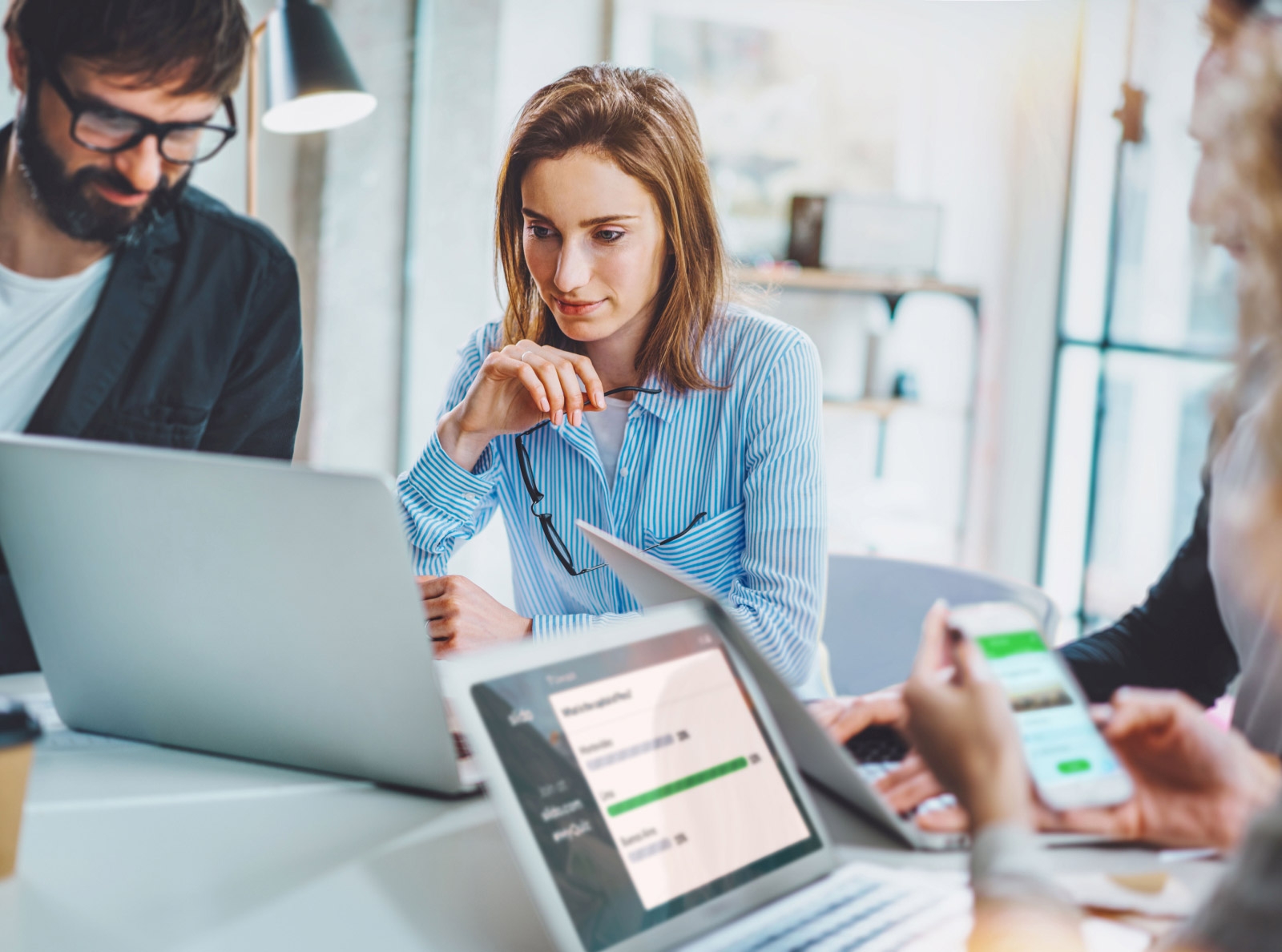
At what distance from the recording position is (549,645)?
2.19 ft

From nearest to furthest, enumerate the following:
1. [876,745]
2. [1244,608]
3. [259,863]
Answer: [259,863], [876,745], [1244,608]

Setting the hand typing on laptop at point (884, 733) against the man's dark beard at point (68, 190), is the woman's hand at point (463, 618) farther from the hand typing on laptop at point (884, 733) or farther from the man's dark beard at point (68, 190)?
the man's dark beard at point (68, 190)

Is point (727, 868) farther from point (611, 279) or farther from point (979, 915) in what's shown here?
point (611, 279)

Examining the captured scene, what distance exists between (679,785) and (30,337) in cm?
123

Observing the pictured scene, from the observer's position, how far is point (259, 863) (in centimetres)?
73

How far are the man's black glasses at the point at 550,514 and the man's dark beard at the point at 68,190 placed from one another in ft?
2.17

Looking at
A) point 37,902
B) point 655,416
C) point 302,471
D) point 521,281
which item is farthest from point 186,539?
point 521,281

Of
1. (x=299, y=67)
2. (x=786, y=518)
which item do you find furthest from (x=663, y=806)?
(x=299, y=67)

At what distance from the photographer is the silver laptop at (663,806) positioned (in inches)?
24.1

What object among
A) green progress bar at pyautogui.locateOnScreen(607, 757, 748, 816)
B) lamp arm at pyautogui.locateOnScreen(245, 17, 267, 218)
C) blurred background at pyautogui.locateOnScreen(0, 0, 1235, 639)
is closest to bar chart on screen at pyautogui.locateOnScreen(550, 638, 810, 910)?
green progress bar at pyautogui.locateOnScreen(607, 757, 748, 816)

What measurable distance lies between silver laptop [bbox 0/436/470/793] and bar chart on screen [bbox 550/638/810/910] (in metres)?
0.15

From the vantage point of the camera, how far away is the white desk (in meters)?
0.64

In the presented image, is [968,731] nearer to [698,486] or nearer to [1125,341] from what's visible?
[698,486]

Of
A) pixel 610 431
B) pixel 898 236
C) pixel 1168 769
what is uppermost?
pixel 898 236
